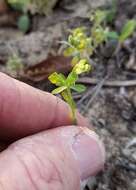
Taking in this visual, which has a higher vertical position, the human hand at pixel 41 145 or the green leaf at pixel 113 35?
the green leaf at pixel 113 35

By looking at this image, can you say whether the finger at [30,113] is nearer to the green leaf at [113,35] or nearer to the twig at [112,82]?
the twig at [112,82]

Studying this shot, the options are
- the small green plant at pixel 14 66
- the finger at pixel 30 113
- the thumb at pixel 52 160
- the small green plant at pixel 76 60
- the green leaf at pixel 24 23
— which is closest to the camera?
the thumb at pixel 52 160

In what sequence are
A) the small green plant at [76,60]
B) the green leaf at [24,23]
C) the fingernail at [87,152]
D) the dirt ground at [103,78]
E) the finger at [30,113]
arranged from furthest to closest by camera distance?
the green leaf at [24,23]
the dirt ground at [103,78]
the finger at [30,113]
the fingernail at [87,152]
the small green plant at [76,60]

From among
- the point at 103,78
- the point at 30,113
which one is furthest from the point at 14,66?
the point at 30,113

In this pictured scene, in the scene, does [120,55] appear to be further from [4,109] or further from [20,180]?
[20,180]

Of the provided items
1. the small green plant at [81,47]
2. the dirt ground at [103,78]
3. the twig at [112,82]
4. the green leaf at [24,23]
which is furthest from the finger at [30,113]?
the green leaf at [24,23]

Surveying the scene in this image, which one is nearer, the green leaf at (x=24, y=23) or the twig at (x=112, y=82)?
the twig at (x=112, y=82)
